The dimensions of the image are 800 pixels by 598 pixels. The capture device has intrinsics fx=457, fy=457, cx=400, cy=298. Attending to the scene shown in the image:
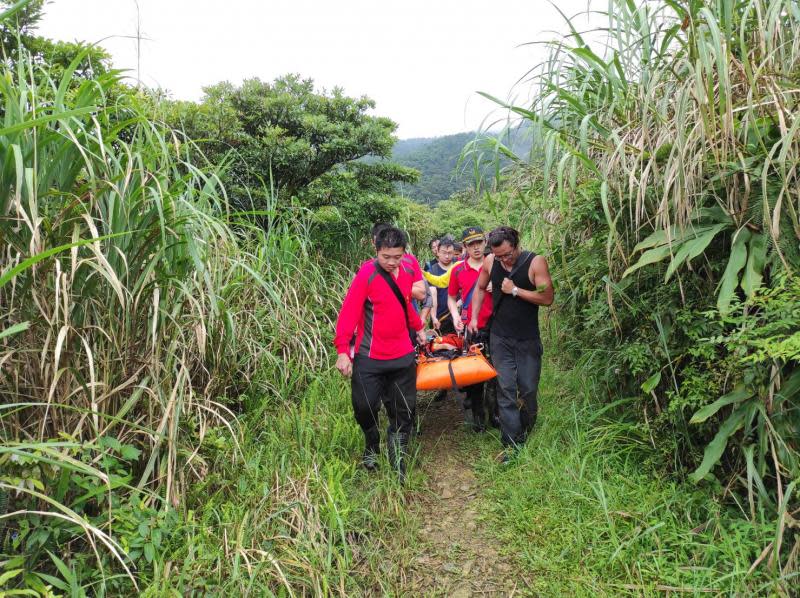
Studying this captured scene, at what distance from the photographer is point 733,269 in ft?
6.96

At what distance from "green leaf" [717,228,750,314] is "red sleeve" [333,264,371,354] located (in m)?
1.98

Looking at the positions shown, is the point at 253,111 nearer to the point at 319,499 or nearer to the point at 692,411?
the point at 319,499

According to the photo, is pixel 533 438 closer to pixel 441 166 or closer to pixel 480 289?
pixel 480 289

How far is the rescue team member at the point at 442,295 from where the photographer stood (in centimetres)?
504

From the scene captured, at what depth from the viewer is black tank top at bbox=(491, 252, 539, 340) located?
3369 mm

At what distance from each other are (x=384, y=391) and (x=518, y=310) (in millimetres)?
1158

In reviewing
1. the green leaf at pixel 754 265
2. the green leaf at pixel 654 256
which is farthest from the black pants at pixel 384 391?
the green leaf at pixel 754 265

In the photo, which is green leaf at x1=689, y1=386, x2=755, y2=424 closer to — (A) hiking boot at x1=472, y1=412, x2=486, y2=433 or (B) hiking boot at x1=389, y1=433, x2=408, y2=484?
(B) hiking boot at x1=389, y1=433, x2=408, y2=484

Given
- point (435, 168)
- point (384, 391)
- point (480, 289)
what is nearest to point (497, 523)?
point (384, 391)

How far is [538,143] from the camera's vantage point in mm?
2846

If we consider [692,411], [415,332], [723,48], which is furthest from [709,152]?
[415,332]

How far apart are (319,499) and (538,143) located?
2.48 m

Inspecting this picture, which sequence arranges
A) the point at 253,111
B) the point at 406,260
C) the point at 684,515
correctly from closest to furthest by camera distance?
the point at 684,515, the point at 406,260, the point at 253,111

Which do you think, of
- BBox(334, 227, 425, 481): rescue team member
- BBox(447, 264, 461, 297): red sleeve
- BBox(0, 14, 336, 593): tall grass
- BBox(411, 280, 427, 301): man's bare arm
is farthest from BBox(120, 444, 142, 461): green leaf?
BBox(447, 264, 461, 297): red sleeve
